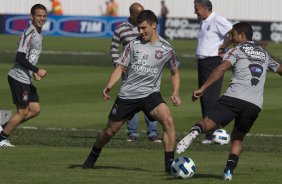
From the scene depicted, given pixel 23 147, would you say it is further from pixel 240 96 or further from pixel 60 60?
pixel 60 60

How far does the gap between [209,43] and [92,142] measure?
2748mm

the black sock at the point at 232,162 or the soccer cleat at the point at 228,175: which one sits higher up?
the black sock at the point at 232,162

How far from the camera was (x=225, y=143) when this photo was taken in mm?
18594

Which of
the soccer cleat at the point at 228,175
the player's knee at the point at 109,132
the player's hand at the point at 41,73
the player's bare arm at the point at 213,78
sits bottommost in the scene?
the soccer cleat at the point at 228,175

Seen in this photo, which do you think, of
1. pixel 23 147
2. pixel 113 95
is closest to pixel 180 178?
A: pixel 23 147

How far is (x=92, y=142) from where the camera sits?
18.6 metres

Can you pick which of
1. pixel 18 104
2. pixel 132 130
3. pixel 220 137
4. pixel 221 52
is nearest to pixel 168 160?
pixel 18 104

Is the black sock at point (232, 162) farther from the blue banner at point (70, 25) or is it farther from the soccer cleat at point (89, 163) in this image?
the blue banner at point (70, 25)

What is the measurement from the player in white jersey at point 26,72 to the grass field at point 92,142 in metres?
0.42

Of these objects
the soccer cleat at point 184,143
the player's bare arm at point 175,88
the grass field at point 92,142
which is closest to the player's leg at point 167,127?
the player's bare arm at point 175,88

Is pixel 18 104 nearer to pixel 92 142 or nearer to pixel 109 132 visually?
pixel 92 142

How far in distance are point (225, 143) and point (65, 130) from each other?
349 centimetres

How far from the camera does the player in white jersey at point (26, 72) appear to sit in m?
17.3

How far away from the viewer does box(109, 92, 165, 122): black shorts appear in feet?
46.9
